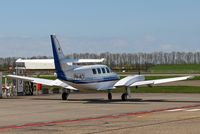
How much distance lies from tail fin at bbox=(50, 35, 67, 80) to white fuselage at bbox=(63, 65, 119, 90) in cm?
37

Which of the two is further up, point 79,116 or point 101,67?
point 101,67

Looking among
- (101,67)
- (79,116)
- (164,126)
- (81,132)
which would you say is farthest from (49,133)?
(101,67)

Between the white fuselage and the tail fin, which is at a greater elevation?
the tail fin

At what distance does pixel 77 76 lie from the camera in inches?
1407

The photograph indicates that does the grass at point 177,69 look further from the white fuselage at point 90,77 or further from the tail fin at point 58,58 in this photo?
the tail fin at point 58,58

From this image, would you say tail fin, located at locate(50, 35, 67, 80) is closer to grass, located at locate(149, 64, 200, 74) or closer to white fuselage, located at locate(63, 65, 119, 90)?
white fuselage, located at locate(63, 65, 119, 90)

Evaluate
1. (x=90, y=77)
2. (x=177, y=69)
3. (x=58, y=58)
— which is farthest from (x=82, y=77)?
(x=177, y=69)

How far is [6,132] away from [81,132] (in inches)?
101

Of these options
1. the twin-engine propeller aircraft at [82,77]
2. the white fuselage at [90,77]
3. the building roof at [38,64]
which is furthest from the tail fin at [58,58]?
the building roof at [38,64]

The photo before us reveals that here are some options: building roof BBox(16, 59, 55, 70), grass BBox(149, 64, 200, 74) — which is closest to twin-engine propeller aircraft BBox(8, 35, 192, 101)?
building roof BBox(16, 59, 55, 70)

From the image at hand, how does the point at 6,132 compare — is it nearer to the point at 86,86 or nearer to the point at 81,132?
the point at 81,132

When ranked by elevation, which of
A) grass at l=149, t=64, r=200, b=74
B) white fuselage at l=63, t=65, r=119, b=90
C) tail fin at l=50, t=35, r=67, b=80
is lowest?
white fuselage at l=63, t=65, r=119, b=90

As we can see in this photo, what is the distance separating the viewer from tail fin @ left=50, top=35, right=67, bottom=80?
3550cm

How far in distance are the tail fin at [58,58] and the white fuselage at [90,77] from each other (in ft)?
1.21
